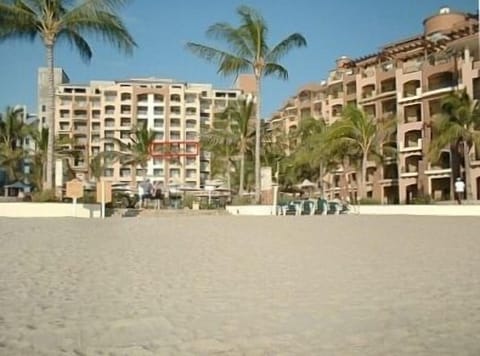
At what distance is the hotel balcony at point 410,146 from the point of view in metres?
53.5

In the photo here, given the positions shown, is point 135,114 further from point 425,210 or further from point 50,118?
point 425,210

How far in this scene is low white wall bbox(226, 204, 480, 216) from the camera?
25.6 metres

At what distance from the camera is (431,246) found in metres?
11.7

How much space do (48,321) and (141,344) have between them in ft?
3.81

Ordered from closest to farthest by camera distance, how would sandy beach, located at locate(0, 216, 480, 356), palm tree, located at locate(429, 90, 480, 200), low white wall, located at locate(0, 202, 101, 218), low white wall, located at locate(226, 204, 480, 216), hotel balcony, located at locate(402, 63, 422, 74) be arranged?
sandy beach, located at locate(0, 216, 480, 356) → low white wall, located at locate(0, 202, 101, 218) → low white wall, located at locate(226, 204, 480, 216) → palm tree, located at locate(429, 90, 480, 200) → hotel balcony, located at locate(402, 63, 422, 74)

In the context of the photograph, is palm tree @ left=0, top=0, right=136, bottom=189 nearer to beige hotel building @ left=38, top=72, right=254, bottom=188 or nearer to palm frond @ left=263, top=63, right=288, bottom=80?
palm frond @ left=263, top=63, right=288, bottom=80

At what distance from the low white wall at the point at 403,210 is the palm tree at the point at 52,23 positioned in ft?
27.3

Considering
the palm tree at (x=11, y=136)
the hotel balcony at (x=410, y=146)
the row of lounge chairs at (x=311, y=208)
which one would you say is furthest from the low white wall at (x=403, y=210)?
the palm tree at (x=11, y=136)

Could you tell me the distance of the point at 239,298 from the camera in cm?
623

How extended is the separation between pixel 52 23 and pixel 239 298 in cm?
2025

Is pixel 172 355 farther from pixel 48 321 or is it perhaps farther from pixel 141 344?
pixel 48 321

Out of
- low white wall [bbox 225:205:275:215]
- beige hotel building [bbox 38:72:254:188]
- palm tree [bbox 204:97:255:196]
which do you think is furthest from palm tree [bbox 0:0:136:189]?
beige hotel building [bbox 38:72:254:188]

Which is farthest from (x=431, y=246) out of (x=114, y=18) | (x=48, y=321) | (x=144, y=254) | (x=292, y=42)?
(x=292, y=42)

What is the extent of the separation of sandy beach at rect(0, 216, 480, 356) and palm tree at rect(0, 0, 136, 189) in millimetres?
12939
